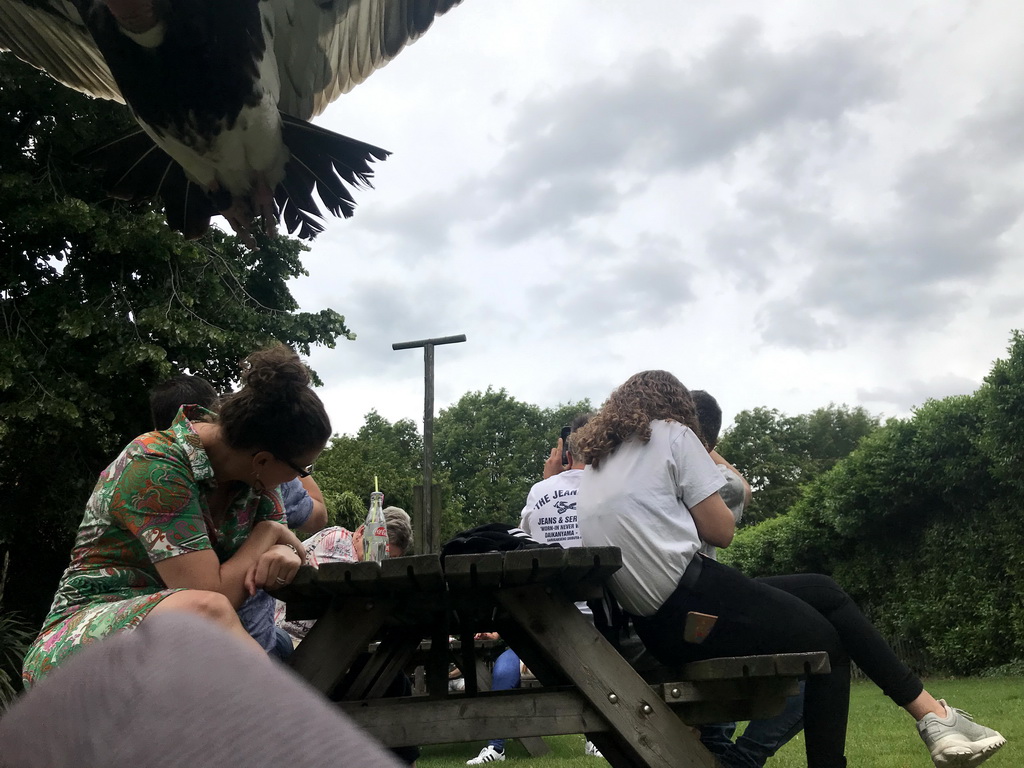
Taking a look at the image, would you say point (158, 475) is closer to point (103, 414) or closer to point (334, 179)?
point (334, 179)

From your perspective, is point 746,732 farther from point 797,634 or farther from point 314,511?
point 314,511

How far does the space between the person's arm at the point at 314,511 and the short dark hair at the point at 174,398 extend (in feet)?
1.84

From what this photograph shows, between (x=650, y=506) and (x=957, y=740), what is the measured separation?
3.56 ft

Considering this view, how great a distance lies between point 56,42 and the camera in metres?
5.09

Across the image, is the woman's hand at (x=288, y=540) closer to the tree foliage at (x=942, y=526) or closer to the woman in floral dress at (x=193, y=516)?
the woman in floral dress at (x=193, y=516)

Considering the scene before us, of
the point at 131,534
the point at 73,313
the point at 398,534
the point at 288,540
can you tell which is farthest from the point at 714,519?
the point at 73,313

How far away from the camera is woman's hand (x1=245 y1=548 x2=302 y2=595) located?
7.49 ft

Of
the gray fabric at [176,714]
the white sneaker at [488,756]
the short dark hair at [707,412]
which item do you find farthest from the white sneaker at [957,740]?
the white sneaker at [488,756]

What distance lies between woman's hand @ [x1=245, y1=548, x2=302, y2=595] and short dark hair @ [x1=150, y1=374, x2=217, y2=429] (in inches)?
38.9

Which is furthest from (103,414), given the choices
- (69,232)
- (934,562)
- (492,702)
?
(934,562)

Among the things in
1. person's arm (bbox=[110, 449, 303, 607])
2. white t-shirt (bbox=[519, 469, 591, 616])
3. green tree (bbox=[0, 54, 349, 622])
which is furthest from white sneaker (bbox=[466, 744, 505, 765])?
green tree (bbox=[0, 54, 349, 622])

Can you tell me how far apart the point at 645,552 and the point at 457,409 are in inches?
1803

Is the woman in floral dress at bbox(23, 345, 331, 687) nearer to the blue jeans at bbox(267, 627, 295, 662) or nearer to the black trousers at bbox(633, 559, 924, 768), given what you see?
the blue jeans at bbox(267, 627, 295, 662)

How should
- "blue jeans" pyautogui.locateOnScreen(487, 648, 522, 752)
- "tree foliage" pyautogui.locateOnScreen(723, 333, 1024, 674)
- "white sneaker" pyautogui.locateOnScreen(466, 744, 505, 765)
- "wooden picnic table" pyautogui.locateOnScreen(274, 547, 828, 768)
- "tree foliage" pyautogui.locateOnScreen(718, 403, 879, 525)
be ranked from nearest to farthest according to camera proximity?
"wooden picnic table" pyautogui.locateOnScreen(274, 547, 828, 768) < "white sneaker" pyautogui.locateOnScreen(466, 744, 505, 765) < "blue jeans" pyautogui.locateOnScreen(487, 648, 522, 752) < "tree foliage" pyautogui.locateOnScreen(723, 333, 1024, 674) < "tree foliage" pyautogui.locateOnScreen(718, 403, 879, 525)
